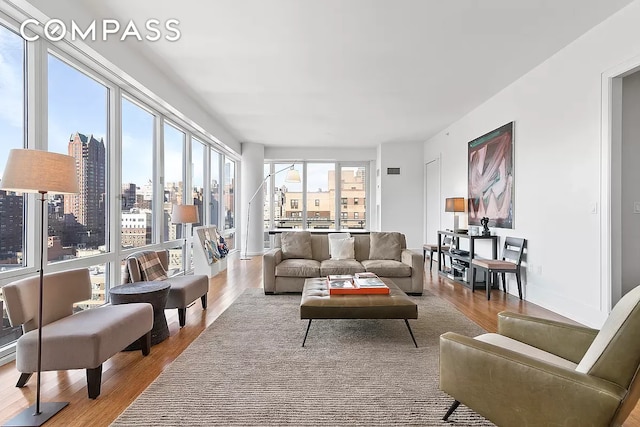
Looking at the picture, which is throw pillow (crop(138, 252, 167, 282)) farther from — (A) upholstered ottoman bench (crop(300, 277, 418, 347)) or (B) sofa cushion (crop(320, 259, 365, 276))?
(B) sofa cushion (crop(320, 259, 365, 276))

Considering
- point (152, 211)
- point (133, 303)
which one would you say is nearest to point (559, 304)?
point (133, 303)

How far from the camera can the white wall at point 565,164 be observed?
11.3ft

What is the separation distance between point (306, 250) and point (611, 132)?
3815 mm

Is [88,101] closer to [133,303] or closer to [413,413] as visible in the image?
[133,303]

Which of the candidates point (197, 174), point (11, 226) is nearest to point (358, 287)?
point (11, 226)

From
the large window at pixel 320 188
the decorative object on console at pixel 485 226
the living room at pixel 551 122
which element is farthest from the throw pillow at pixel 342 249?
the large window at pixel 320 188

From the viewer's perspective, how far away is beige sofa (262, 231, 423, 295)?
4.74 m

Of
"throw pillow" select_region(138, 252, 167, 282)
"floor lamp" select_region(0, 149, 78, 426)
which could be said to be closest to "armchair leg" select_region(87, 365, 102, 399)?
"floor lamp" select_region(0, 149, 78, 426)

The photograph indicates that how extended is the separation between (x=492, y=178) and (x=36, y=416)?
576cm

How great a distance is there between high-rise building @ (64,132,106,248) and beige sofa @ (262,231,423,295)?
201 centimetres

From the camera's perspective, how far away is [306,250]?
5.29m

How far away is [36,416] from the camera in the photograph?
1.94 metres

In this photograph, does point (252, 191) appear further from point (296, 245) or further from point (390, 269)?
point (390, 269)

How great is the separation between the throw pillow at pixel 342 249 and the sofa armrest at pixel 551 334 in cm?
320
